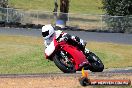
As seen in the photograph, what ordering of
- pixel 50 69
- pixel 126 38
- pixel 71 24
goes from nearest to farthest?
Answer: pixel 50 69 → pixel 126 38 → pixel 71 24

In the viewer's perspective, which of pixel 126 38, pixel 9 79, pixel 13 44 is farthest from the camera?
pixel 126 38

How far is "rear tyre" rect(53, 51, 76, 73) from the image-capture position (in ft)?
42.3

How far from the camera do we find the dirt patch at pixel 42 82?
10.3 metres

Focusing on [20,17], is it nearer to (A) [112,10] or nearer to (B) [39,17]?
(B) [39,17]

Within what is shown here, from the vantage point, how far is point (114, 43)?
107 ft

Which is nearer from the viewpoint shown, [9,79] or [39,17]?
[9,79]

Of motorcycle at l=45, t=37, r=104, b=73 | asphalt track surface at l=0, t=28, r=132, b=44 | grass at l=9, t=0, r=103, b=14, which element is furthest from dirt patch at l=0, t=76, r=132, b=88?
grass at l=9, t=0, r=103, b=14

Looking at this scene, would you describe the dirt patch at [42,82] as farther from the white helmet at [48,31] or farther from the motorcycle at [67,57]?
the white helmet at [48,31]

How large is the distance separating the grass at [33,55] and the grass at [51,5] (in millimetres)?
28404

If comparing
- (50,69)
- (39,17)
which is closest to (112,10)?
(39,17)

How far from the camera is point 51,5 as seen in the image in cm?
6412

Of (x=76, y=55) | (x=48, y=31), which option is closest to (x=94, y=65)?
(x=76, y=55)

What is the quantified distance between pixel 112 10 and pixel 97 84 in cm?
3217

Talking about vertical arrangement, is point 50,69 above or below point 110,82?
below
